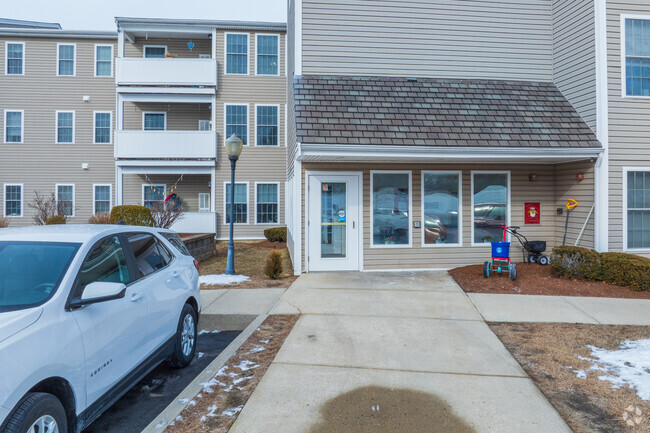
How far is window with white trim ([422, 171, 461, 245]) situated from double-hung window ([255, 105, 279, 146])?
30.0 feet

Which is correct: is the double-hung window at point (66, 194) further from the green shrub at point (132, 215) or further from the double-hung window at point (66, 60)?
the green shrub at point (132, 215)

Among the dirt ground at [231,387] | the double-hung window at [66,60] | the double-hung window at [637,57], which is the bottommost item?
the dirt ground at [231,387]

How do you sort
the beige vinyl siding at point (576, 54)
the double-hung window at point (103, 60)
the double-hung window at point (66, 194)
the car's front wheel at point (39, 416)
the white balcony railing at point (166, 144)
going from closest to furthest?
the car's front wheel at point (39, 416) < the beige vinyl siding at point (576, 54) < the white balcony railing at point (166, 144) < the double-hung window at point (66, 194) < the double-hung window at point (103, 60)

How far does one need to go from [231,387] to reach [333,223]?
552 cm

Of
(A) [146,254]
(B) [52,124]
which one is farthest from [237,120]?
(A) [146,254]

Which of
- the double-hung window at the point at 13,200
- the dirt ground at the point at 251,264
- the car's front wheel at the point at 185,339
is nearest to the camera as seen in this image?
the car's front wheel at the point at 185,339

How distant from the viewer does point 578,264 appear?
25.2 feet

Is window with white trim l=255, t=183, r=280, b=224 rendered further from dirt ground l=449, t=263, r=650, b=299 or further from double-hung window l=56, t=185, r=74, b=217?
dirt ground l=449, t=263, r=650, b=299

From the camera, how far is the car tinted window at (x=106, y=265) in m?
2.89

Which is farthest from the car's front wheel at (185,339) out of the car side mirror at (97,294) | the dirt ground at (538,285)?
the dirt ground at (538,285)

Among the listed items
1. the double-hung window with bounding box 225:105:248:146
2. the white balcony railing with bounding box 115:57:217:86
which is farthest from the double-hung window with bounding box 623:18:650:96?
the white balcony railing with bounding box 115:57:217:86

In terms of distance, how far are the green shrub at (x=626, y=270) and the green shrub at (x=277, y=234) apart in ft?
34.6

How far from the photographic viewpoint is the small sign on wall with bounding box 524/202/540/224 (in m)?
9.30

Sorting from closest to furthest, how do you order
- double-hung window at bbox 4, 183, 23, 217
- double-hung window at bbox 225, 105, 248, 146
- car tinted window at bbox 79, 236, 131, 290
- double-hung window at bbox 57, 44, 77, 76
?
car tinted window at bbox 79, 236, 131, 290 → double-hung window at bbox 225, 105, 248, 146 → double-hung window at bbox 4, 183, 23, 217 → double-hung window at bbox 57, 44, 77, 76
